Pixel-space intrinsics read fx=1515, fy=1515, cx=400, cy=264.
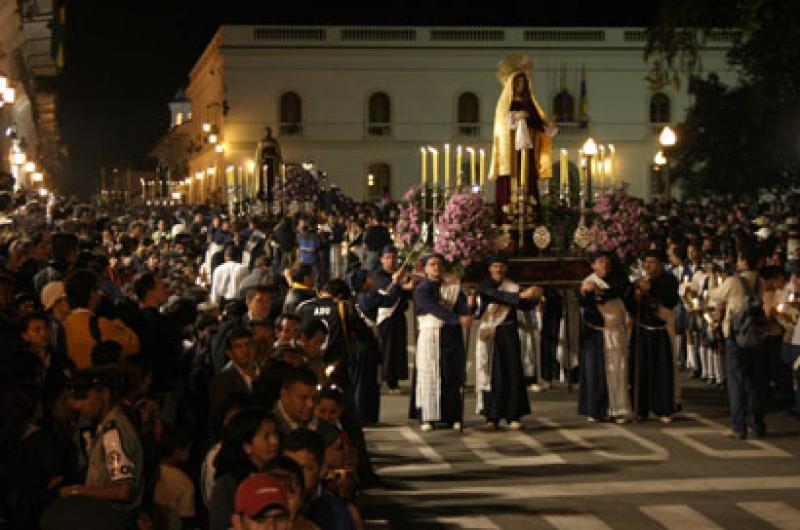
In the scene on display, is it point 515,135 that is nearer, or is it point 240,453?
point 240,453

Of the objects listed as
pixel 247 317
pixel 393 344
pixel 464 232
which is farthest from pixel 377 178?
pixel 247 317

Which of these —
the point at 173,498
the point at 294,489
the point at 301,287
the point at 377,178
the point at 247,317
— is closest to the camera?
the point at 294,489

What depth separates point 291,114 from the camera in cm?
7000

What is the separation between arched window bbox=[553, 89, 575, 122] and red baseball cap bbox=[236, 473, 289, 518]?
64.2 meters

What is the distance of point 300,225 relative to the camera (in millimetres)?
26641

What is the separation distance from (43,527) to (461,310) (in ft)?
31.3

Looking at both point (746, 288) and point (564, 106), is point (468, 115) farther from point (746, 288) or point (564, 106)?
point (746, 288)

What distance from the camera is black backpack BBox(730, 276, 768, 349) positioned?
14406 millimetres

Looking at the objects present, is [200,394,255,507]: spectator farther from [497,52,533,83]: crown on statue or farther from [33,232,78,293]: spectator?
[497,52,533,83]: crown on statue

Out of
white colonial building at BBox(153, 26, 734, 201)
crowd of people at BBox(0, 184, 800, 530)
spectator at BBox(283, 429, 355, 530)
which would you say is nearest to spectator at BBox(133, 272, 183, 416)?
crowd of people at BBox(0, 184, 800, 530)

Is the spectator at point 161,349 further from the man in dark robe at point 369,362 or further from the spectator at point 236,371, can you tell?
the man in dark robe at point 369,362

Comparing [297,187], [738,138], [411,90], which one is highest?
[411,90]

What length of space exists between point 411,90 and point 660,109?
1155 cm

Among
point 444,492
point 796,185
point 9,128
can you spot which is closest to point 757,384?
point 444,492
